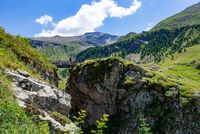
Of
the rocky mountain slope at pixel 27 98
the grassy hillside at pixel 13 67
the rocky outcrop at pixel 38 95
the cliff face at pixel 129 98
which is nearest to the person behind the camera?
the grassy hillside at pixel 13 67

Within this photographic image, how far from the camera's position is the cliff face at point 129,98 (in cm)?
7050

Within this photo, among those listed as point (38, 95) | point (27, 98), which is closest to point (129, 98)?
point (38, 95)

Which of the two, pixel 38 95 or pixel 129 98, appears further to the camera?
pixel 129 98

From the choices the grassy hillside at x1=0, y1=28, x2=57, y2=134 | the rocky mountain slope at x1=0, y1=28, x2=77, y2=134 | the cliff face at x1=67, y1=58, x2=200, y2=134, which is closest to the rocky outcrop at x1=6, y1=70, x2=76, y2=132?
the rocky mountain slope at x1=0, y1=28, x2=77, y2=134

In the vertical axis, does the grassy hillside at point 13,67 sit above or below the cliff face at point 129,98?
above

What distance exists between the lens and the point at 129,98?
76250 millimetres

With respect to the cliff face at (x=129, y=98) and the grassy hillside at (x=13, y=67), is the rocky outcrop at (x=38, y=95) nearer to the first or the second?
the grassy hillside at (x=13, y=67)

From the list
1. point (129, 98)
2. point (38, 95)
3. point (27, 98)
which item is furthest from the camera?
point (129, 98)

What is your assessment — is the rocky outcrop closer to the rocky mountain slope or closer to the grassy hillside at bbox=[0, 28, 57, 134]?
the rocky mountain slope

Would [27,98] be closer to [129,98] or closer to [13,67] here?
[13,67]

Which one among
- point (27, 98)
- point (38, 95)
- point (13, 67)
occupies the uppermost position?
point (13, 67)

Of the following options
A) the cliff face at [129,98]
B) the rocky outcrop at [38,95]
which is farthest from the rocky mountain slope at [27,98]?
the cliff face at [129,98]

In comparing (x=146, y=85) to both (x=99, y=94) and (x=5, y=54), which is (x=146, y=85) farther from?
(x=5, y=54)

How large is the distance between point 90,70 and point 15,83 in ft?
190
